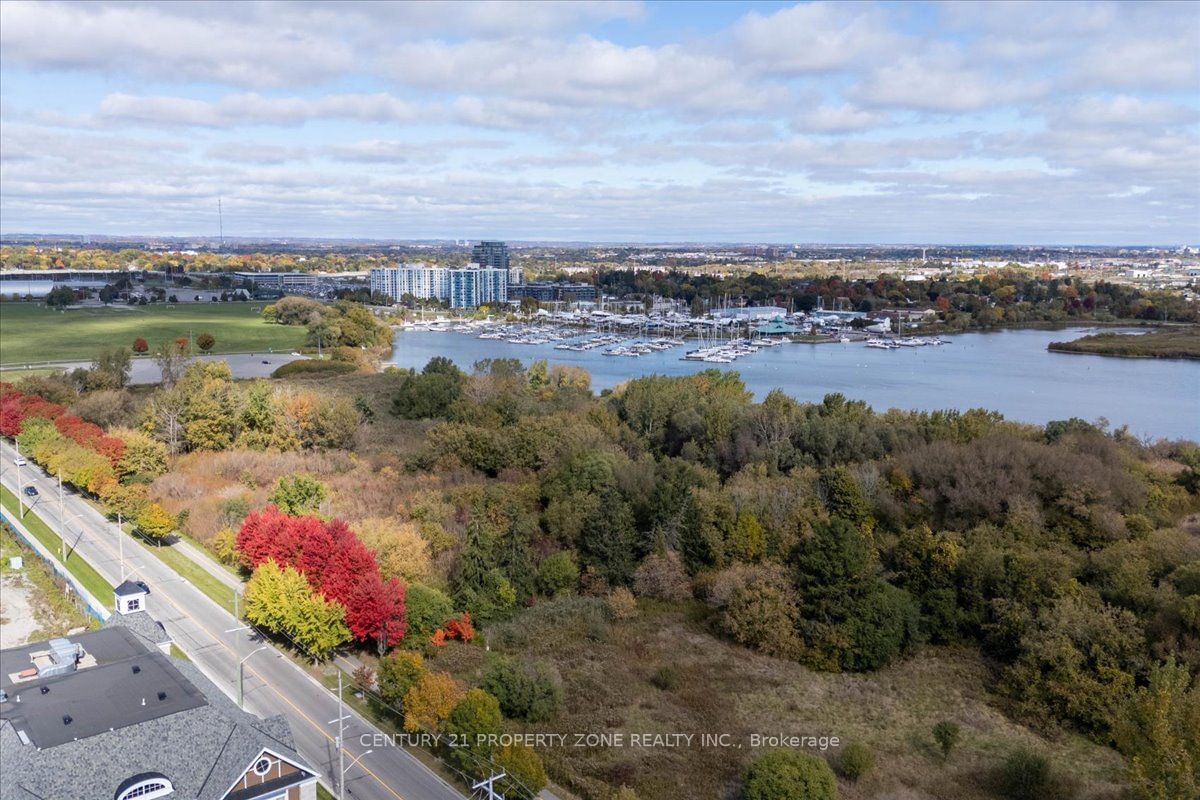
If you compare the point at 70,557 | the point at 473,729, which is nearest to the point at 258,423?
the point at 70,557

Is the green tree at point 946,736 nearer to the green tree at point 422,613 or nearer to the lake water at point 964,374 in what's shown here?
the green tree at point 422,613

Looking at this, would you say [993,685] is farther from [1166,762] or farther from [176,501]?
[176,501]

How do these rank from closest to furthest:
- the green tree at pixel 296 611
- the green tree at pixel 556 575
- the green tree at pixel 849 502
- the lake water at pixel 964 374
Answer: the green tree at pixel 296 611 → the green tree at pixel 556 575 → the green tree at pixel 849 502 → the lake water at pixel 964 374

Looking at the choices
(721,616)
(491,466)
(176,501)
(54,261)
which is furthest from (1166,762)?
(54,261)

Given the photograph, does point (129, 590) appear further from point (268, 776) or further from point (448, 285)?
point (448, 285)

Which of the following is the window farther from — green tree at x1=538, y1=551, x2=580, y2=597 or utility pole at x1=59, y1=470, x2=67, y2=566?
utility pole at x1=59, y1=470, x2=67, y2=566

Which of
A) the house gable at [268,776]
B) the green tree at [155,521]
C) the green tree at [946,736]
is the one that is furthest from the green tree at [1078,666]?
the green tree at [155,521]
